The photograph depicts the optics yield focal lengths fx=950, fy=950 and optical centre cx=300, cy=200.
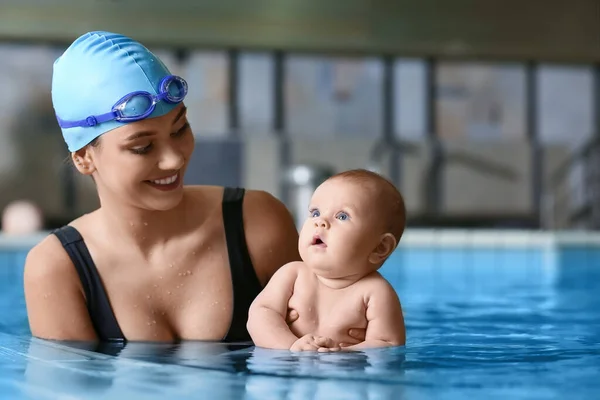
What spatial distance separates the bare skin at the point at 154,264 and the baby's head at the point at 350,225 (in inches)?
15.9

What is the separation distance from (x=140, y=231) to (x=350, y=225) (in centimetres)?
69

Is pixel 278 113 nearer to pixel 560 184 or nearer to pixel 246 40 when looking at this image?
pixel 246 40

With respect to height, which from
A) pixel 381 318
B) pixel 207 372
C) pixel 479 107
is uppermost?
pixel 479 107

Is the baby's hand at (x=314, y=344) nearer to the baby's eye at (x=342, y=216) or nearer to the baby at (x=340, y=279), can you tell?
the baby at (x=340, y=279)

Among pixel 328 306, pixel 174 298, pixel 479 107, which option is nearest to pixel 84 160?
pixel 174 298

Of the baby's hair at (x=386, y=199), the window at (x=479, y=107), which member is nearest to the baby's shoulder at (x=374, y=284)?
the baby's hair at (x=386, y=199)

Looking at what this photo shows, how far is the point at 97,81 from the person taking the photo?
2.49 metres

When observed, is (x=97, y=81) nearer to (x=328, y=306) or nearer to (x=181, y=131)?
(x=181, y=131)

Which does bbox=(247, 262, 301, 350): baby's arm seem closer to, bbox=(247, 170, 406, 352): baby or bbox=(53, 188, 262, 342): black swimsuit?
bbox=(247, 170, 406, 352): baby

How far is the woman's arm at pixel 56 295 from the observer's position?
8.61ft

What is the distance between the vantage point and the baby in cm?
233

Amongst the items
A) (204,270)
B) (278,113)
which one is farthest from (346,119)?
(204,270)

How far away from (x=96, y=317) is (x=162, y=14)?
12.2 metres

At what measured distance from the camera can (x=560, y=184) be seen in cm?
1389
